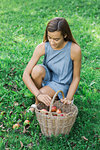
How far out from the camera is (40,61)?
491 centimetres

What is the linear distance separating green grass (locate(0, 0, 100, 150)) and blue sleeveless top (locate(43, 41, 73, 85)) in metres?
0.61

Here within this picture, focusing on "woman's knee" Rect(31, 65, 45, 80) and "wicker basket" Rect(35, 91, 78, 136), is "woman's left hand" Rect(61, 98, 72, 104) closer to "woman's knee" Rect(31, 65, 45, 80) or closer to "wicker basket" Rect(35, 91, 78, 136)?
"wicker basket" Rect(35, 91, 78, 136)

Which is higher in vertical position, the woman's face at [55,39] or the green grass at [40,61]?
the woman's face at [55,39]

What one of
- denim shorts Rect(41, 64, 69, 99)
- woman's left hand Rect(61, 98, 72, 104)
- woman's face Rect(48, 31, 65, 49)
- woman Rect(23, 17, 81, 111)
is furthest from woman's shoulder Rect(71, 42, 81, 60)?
woman's left hand Rect(61, 98, 72, 104)

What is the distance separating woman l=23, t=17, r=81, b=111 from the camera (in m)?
3.06

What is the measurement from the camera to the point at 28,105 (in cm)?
363

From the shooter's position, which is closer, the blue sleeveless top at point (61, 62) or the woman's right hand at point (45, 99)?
the woman's right hand at point (45, 99)

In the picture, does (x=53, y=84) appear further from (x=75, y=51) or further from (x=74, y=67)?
(x=75, y=51)

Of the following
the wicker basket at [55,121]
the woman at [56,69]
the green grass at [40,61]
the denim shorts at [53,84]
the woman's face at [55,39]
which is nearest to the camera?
the wicker basket at [55,121]

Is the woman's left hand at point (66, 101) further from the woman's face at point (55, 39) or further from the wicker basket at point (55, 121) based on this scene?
the woman's face at point (55, 39)

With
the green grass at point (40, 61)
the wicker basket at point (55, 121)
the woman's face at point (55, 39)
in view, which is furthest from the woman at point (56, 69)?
the green grass at point (40, 61)

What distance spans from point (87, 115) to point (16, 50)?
8.62 ft

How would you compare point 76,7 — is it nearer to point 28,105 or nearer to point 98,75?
point 98,75

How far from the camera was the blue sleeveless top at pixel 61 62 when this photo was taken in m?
3.12
